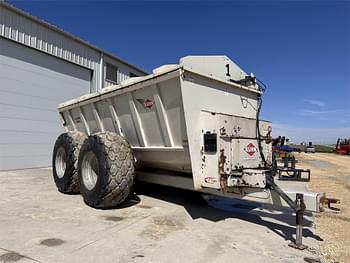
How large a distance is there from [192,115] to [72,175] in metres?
3.40

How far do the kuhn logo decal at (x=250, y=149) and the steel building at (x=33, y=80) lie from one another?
894 cm

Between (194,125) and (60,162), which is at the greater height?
(194,125)

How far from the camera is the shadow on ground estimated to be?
15.1 ft

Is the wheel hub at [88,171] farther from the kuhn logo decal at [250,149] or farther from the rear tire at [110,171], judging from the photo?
the kuhn logo decal at [250,149]

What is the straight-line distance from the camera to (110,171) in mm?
5020

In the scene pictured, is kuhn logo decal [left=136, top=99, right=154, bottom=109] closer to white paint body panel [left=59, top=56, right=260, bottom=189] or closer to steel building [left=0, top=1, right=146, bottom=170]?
white paint body panel [left=59, top=56, right=260, bottom=189]

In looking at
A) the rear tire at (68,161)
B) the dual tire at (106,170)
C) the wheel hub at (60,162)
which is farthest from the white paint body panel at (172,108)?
the wheel hub at (60,162)

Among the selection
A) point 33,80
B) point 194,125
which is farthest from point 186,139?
point 33,80

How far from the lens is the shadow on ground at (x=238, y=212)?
4.60 metres

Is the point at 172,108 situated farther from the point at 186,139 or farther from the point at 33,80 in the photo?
the point at 33,80

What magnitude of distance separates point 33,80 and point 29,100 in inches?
31.6

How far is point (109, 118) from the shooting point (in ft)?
20.6

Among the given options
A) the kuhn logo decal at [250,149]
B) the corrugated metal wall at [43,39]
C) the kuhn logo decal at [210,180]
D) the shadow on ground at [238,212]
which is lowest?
the shadow on ground at [238,212]

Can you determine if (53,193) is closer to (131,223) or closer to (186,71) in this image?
(131,223)
